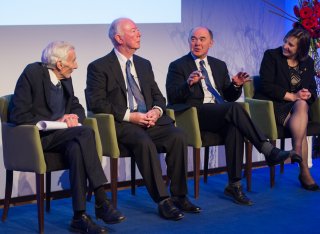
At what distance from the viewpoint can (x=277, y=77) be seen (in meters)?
5.51

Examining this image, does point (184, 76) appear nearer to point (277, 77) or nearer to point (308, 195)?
point (277, 77)

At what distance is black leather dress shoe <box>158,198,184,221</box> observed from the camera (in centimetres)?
427

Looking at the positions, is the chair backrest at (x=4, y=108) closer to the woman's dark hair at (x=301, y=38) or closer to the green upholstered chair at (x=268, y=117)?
the green upholstered chair at (x=268, y=117)

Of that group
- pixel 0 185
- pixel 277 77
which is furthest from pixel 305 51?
pixel 0 185

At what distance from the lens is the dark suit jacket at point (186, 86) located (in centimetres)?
504

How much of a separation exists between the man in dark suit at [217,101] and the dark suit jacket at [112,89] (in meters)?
0.34

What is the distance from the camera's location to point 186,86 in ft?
16.2

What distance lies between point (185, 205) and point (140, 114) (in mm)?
678

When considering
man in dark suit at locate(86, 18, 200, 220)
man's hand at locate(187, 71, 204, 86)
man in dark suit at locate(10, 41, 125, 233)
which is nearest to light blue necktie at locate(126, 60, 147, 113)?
man in dark suit at locate(86, 18, 200, 220)

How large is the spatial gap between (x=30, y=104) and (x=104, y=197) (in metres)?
→ 0.72

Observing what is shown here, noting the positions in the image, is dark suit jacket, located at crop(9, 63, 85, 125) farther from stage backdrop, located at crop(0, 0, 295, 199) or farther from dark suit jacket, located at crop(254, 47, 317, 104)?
dark suit jacket, located at crop(254, 47, 317, 104)

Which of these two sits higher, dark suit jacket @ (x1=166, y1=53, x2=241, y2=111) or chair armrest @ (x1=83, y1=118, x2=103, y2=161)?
dark suit jacket @ (x1=166, y1=53, x2=241, y2=111)

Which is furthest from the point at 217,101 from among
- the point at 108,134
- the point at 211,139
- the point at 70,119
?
the point at 70,119

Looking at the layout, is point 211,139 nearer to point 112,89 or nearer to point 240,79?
point 240,79
